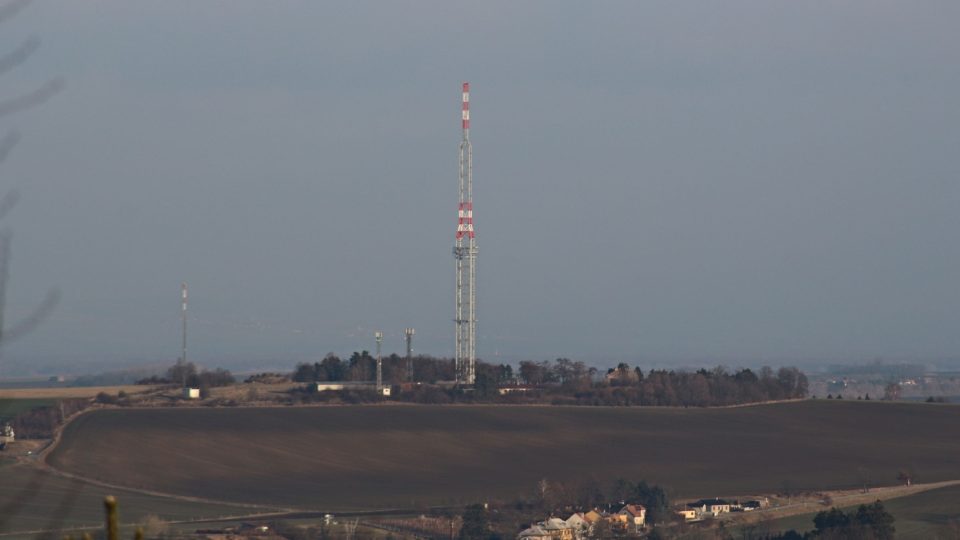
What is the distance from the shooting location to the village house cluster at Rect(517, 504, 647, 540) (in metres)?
71.9

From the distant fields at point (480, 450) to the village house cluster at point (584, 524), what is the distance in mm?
10303

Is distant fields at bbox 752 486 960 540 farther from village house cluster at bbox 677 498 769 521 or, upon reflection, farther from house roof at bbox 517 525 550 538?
house roof at bbox 517 525 550 538

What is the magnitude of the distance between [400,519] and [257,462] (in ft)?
88.3

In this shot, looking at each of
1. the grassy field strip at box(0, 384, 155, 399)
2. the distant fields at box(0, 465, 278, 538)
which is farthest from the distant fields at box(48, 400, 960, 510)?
Answer: the grassy field strip at box(0, 384, 155, 399)

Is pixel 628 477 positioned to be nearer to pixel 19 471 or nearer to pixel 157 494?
pixel 157 494

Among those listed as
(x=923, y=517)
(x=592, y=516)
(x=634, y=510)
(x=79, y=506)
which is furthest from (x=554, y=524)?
(x=79, y=506)

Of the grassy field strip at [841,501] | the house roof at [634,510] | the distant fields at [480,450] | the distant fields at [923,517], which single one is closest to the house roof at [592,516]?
the house roof at [634,510]

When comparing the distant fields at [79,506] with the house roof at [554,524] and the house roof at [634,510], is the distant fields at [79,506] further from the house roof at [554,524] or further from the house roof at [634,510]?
the house roof at [634,510]

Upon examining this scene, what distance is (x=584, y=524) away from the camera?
75875 millimetres

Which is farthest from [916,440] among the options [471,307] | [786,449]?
[471,307]

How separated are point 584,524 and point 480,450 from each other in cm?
3411

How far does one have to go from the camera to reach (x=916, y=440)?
114 meters

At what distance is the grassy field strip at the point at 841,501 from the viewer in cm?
8019

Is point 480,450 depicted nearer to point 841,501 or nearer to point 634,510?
point 634,510
